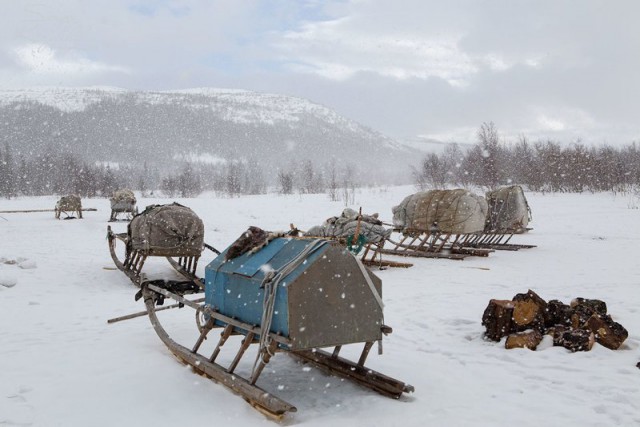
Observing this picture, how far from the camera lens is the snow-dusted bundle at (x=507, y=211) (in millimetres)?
16453

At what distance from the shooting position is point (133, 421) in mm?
3934

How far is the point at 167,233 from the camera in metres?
9.80

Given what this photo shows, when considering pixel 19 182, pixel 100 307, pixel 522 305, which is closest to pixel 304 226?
pixel 100 307

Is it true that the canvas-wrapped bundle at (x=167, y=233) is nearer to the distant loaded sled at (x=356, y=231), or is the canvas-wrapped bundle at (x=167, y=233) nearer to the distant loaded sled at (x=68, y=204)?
the distant loaded sled at (x=356, y=231)

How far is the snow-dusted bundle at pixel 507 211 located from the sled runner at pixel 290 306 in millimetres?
13146

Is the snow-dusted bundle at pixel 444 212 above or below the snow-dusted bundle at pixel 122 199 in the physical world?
above

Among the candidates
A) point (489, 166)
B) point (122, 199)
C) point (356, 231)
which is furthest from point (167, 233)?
point (489, 166)

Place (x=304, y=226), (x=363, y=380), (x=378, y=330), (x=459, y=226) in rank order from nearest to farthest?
(x=378, y=330)
(x=363, y=380)
(x=459, y=226)
(x=304, y=226)

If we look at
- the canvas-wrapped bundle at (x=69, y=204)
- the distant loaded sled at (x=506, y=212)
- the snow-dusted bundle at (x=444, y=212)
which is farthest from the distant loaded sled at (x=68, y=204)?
the distant loaded sled at (x=506, y=212)

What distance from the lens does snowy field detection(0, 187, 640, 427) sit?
13.3 ft

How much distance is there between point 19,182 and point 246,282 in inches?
4338

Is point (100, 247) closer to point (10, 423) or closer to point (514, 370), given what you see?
point (10, 423)

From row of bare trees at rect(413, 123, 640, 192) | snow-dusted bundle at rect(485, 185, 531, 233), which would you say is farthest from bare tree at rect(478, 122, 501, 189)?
snow-dusted bundle at rect(485, 185, 531, 233)

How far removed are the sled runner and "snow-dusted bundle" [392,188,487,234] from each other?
9766 millimetres
